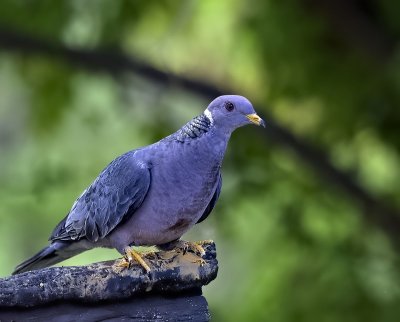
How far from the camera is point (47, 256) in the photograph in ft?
13.7

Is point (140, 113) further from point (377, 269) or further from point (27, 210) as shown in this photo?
point (377, 269)

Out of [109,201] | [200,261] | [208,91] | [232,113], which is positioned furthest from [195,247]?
[208,91]

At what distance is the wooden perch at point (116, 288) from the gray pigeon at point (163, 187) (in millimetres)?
219

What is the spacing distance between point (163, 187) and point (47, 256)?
2.74ft

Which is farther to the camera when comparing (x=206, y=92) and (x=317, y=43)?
(x=317, y=43)

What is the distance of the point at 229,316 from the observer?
765 cm

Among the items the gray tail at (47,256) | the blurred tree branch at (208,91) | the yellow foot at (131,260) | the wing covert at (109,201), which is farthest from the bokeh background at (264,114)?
the yellow foot at (131,260)

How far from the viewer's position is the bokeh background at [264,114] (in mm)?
7137

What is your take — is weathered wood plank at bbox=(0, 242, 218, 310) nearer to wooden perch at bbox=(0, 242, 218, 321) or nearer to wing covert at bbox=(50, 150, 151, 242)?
wooden perch at bbox=(0, 242, 218, 321)

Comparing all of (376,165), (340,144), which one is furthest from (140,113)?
(376,165)

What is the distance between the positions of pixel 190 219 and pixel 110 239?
432mm

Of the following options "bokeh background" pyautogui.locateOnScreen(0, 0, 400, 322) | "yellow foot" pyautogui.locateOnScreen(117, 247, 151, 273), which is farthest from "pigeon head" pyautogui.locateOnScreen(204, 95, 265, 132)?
"bokeh background" pyautogui.locateOnScreen(0, 0, 400, 322)

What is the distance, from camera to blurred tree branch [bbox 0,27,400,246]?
6.97 metres

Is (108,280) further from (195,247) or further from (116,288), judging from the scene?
(195,247)
